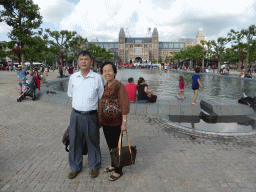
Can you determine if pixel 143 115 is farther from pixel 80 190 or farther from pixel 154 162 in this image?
pixel 80 190

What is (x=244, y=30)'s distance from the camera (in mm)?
30000

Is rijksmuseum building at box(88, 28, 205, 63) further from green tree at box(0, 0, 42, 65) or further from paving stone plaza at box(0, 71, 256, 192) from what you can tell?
paving stone plaza at box(0, 71, 256, 192)

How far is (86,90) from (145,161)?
1.76 metres

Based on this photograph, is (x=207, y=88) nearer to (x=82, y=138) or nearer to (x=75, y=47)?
(x=82, y=138)

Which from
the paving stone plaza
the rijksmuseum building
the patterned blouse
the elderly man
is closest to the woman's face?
the patterned blouse

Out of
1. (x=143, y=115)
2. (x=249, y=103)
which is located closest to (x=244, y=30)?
(x=249, y=103)

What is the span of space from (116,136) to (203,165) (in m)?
1.68

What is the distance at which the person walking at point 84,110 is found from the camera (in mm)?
2879

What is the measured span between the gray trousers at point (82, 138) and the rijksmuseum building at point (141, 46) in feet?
459

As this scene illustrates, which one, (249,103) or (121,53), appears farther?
(121,53)

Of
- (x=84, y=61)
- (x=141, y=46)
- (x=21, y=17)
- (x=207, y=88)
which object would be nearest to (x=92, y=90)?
(x=84, y=61)

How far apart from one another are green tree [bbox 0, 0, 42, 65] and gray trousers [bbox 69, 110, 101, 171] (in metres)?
17.6

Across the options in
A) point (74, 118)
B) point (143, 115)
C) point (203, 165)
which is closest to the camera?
point (74, 118)

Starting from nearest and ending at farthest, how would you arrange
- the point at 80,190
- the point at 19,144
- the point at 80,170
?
the point at 80,190
the point at 80,170
the point at 19,144
